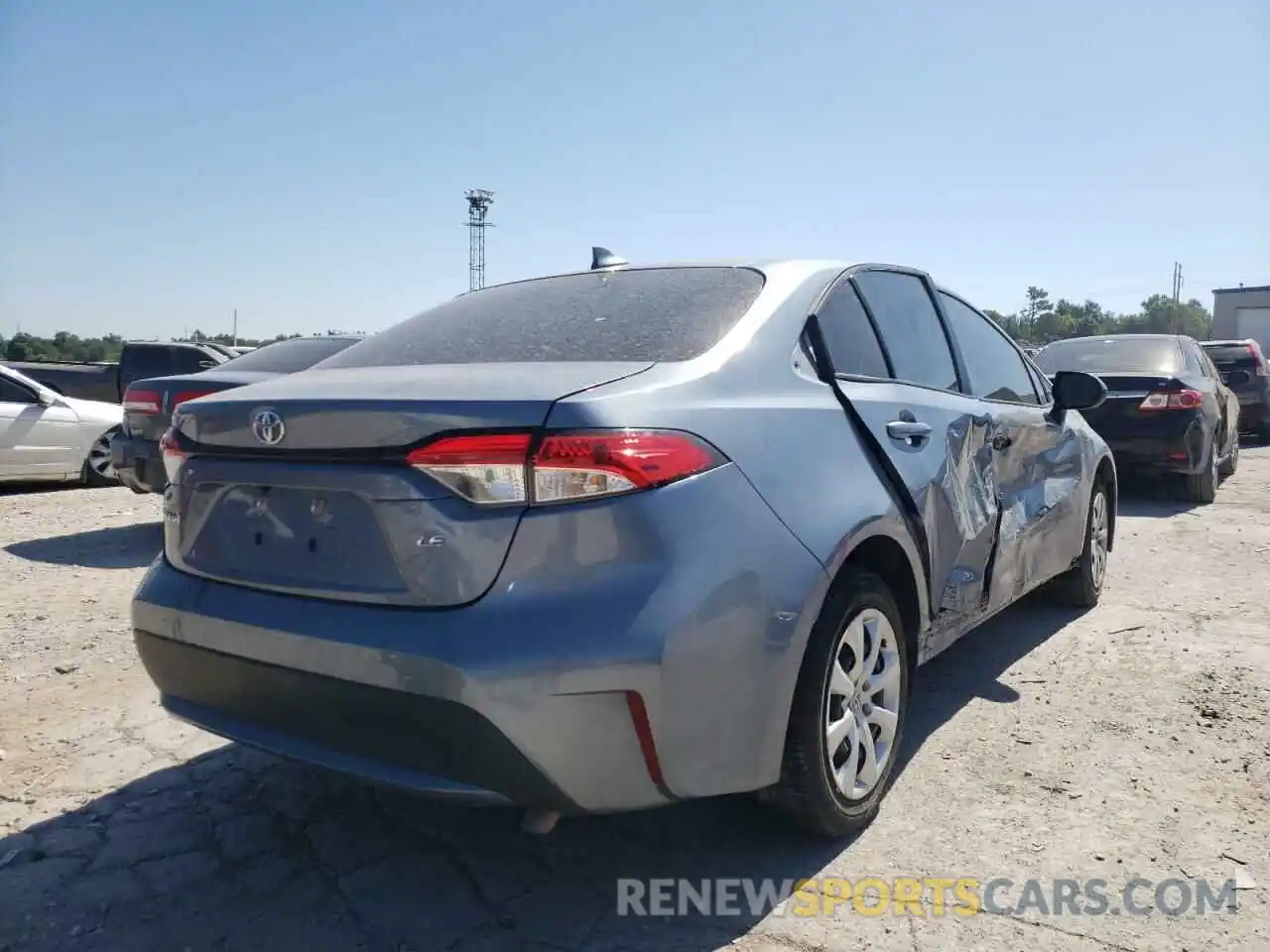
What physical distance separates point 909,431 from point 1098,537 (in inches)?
108

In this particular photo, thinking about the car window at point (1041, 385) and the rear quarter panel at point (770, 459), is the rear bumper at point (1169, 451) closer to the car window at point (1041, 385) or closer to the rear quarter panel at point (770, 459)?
the car window at point (1041, 385)

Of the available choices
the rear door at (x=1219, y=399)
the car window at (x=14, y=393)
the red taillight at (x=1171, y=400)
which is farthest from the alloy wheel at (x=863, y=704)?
the car window at (x=14, y=393)

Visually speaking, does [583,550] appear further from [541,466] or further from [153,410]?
[153,410]

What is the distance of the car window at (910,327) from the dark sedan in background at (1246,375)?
12006 millimetres

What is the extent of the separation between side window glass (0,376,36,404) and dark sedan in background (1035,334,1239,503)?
31.5 feet

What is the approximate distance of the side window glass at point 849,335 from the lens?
112 inches

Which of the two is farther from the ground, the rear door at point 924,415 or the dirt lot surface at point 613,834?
the rear door at point 924,415

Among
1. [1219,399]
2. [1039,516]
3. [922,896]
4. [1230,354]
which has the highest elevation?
[1230,354]

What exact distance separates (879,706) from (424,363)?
5.18 feet

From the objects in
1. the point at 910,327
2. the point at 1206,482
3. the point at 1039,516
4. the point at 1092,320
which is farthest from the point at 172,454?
the point at 1092,320

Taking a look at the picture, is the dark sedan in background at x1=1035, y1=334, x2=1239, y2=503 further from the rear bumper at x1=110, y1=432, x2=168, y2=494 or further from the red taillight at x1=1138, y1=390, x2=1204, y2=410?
the rear bumper at x1=110, y1=432, x2=168, y2=494

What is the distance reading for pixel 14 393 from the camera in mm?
9352

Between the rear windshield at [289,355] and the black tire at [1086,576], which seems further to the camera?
the rear windshield at [289,355]

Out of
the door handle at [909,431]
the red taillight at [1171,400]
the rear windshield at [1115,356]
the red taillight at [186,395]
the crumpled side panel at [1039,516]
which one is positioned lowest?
the crumpled side panel at [1039,516]
